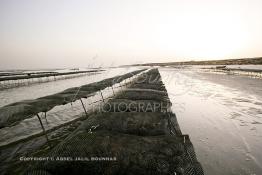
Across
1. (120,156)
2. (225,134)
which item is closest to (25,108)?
(120,156)

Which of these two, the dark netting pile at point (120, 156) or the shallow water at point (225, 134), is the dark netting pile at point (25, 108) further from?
the shallow water at point (225, 134)

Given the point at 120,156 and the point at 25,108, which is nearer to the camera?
the point at 120,156

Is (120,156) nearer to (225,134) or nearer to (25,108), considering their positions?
(25,108)

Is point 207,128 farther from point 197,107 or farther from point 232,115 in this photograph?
point 197,107

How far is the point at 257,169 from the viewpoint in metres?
5.85

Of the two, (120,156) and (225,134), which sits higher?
(120,156)

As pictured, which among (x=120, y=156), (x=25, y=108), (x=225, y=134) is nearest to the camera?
(x=120, y=156)

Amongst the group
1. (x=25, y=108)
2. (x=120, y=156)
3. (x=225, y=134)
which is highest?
(x=120, y=156)

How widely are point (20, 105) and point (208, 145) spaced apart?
25.9ft

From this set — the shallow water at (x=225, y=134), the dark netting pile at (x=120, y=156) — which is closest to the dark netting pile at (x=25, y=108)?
the dark netting pile at (x=120, y=156)

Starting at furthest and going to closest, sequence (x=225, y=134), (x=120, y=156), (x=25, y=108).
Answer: (x=225, y=134)
(x=25, y=108)
(x=120, y=156)

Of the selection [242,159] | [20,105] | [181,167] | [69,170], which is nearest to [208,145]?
[242,159]


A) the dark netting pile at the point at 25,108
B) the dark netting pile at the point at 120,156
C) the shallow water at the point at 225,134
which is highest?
the dark netting pile at the point at 120,156

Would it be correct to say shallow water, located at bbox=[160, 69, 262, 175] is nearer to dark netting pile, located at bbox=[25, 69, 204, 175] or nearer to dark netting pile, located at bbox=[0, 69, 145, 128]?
dark netting pile, located at bbox=[25, 69, 204, 175]
